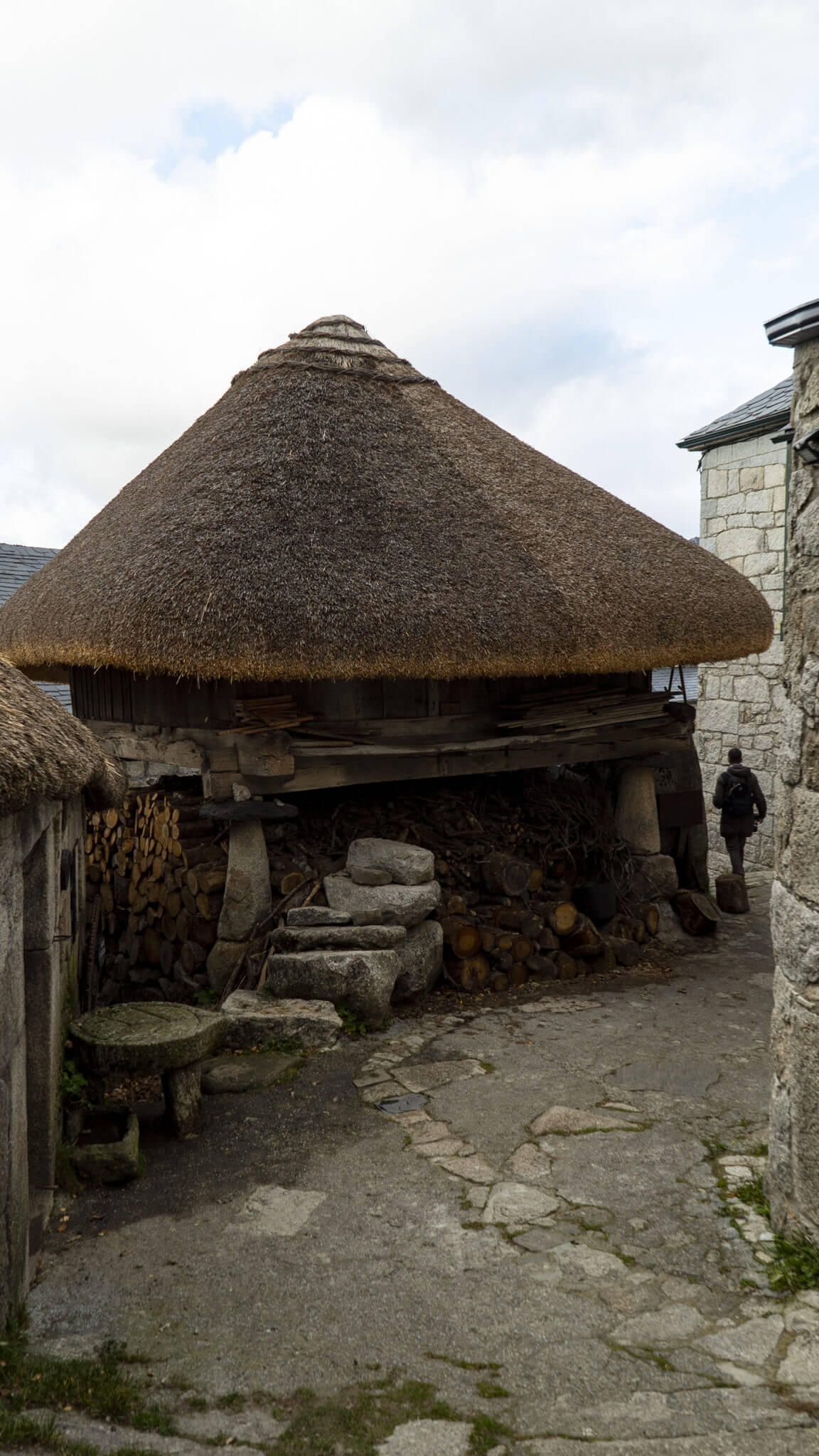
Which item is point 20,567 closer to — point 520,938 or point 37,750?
point 520,938

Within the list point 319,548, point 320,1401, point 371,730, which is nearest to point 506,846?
point 371,730

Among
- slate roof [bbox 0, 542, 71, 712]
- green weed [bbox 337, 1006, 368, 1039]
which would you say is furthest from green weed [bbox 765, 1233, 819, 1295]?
slate roof [bbox 0, 542, 71, 712]

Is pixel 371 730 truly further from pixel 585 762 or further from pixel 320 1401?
pixel 320 1401

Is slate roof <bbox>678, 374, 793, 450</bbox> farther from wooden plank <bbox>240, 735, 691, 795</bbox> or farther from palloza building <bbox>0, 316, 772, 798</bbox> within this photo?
wooden plank <bbox>240, 735, 691, 795</bbox>

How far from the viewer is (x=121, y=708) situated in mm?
7445

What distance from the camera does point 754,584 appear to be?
980 centimetres

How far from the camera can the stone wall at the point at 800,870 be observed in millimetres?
3172

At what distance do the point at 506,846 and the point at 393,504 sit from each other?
2433 mm

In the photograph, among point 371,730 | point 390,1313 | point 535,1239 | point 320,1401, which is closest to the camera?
point 320,1401

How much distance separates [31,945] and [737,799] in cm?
680

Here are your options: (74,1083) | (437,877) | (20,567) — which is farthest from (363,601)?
(20,567)

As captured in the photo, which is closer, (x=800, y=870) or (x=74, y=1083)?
(x=800, y=870)

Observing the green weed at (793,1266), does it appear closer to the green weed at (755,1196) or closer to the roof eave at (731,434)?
the green weed at (755,1196)

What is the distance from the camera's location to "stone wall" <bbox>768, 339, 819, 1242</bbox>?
10.4 feet
